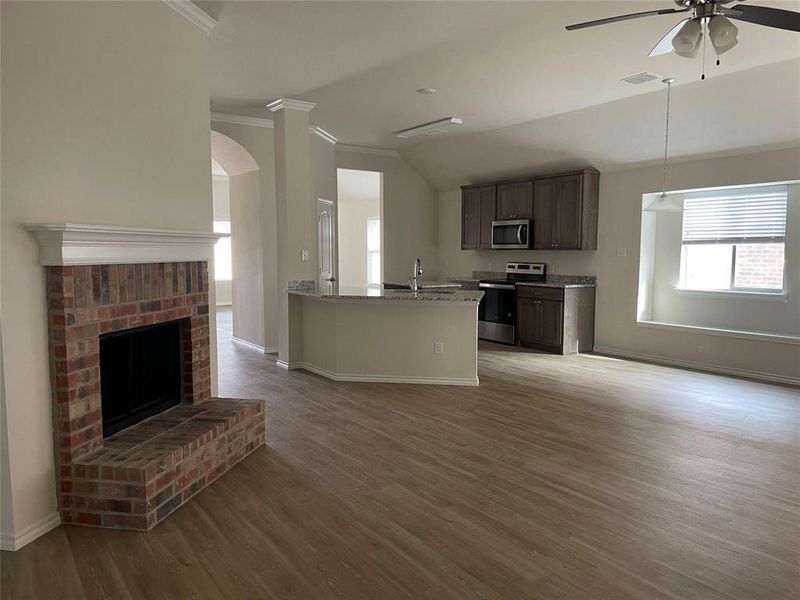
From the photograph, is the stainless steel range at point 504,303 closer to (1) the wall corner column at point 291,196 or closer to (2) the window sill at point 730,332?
(2) the window sill at point 730,332

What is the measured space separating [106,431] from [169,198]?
4.66ft

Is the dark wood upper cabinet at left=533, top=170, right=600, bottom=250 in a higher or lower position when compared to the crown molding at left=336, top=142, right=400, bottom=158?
lower

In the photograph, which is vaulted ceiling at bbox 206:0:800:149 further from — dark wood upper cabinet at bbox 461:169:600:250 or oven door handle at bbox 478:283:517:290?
oven door handle at bbox 478:283:517:290

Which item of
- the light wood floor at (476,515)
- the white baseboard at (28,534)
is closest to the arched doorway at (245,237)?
the light wood floor at (476,515)

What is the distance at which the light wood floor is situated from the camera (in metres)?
2.19

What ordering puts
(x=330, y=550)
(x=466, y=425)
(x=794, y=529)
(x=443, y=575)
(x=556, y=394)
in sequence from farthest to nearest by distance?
(x=556, y=394), (x=466, y=425), (x=794, y=529), (x=330, y=550), (x=443, y=575)

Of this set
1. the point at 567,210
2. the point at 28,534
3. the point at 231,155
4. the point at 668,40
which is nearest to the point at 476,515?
the point at 28,534

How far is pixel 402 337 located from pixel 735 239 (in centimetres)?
396

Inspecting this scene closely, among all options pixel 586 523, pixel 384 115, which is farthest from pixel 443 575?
pixel 384 115

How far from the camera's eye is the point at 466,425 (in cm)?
411

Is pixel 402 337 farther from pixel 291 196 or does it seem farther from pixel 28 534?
pixel 28 534

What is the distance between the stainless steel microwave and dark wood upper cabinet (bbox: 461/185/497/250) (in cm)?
15

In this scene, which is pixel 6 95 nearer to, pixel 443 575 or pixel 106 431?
pixel 106 431

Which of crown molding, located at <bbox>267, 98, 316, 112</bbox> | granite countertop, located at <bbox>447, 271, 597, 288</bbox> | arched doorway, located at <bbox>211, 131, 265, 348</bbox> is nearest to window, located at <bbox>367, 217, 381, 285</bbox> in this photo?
granite countertop, located at <bbox>447, 271, 597, 288</bbox>
